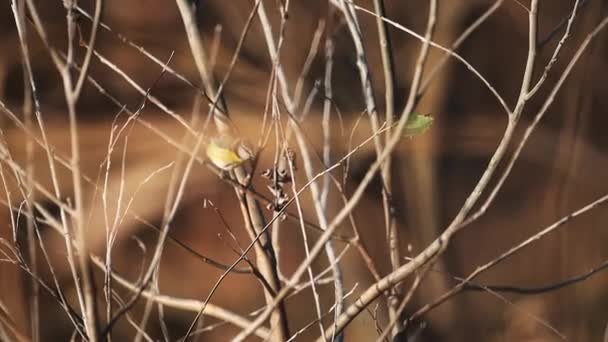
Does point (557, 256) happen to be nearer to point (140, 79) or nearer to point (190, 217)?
point (190, 217)

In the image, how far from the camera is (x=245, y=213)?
145cm

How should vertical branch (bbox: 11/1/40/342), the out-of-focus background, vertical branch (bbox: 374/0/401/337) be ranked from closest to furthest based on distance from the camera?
vertical branch (bbox: 11/1/40/342)
vertical branch (bbox: 374/0/401/337)
the out-of-focus background

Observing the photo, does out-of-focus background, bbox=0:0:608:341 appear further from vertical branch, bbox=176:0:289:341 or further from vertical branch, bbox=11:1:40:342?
vertical branch, bbox=11:1:40:342

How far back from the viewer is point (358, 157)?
2348 millimetres

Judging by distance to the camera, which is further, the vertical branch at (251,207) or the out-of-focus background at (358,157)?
the out-of-focus background at (358,157)

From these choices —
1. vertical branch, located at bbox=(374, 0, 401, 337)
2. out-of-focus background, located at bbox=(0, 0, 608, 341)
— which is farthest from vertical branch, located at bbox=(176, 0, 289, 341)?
out-of-focus background, located at bbox=(0, 0, 608, 341)

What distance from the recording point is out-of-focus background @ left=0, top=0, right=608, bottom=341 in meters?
2.21

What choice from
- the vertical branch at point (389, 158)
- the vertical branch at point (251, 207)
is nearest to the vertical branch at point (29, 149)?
the vertical branch at point (251, 207)

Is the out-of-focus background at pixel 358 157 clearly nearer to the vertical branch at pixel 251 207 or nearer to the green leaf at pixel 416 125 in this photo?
the vertical branch at pixel 251 207

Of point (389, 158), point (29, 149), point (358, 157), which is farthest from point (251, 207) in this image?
point (358, 157)

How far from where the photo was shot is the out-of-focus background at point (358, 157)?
221 centimetres

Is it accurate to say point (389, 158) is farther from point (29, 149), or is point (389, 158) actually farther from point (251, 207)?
point (29, 149)

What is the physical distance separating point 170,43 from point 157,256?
1112mm

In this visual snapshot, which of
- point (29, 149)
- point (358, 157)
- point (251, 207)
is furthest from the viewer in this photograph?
point (358, 157)
